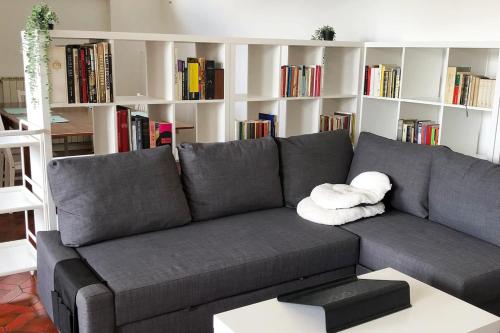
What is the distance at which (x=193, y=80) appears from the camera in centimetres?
353

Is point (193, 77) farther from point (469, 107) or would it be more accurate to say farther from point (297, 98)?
point (469, 107)

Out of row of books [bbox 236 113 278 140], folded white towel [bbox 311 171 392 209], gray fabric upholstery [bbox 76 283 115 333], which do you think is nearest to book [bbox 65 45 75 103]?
row of books [bbox 236 113 278 140]

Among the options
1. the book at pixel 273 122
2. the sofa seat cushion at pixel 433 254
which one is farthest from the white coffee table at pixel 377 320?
the book at pixel 273 122

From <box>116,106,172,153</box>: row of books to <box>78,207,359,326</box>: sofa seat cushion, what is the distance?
0.68m

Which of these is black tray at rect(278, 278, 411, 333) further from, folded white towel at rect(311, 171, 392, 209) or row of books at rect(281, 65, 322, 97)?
row of books at rect(281, 65, 322, 97)

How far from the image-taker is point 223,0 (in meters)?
6.29

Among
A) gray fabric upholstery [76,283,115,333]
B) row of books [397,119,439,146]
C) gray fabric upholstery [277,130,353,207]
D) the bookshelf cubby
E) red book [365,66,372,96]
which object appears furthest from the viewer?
red book [365,66,372,96]

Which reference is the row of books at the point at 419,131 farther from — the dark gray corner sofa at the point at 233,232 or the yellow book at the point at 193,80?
the yellow book at the point at 193,80

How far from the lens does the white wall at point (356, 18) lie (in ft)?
12.1

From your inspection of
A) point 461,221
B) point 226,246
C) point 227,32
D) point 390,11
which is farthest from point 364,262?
point 227,32

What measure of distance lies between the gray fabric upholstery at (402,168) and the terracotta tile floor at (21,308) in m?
2.06

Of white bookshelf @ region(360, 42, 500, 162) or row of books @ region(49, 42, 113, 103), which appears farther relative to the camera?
white bookshelf @ region(360, 42, 500, 162)

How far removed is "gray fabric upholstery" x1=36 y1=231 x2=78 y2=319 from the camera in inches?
104

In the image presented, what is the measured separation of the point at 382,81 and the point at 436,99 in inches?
16.5
